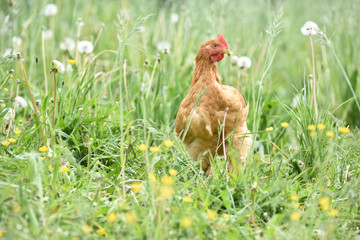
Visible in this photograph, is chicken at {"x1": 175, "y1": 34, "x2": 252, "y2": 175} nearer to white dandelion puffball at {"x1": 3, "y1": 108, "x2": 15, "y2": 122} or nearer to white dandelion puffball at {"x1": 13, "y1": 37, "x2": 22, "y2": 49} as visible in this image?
white dandelion puffball at {"x1": 3, "y1": 108, "x2": 15, "y2": 122}

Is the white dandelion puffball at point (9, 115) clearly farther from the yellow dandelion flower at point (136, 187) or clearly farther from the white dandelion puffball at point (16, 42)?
the white dandelion puffball at point (16, 42)

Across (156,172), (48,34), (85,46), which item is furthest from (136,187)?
(48,34)

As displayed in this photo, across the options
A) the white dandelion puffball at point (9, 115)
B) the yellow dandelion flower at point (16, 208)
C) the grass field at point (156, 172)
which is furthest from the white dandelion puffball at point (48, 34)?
the yellow dandelion flower at point (16, 208)

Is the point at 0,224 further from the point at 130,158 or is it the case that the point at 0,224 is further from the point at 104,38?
the point at 104,38

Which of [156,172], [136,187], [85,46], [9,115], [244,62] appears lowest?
[156,172]

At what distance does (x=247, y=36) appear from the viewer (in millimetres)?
5426

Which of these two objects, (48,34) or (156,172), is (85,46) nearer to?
(156,172)

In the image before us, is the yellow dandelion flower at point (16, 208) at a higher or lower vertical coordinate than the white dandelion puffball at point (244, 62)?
lower

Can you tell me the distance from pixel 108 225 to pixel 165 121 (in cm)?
169

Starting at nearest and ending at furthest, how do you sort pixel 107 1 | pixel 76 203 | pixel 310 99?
1. pixel 76 203
2. pixel 310 99
3. pixel 107 1

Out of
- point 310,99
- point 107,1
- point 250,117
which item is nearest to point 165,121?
point 250,117

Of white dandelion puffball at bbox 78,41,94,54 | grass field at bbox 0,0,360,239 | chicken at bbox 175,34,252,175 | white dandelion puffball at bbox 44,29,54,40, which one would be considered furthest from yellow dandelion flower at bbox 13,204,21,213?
white dandelion puffball at bbox 44,29,54,40

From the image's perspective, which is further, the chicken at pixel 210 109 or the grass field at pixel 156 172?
the chicken at pixel 210 109

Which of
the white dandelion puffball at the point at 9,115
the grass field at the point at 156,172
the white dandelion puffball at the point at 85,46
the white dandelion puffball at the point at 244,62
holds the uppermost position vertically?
the white dandelion puffball at the point at 85,46
